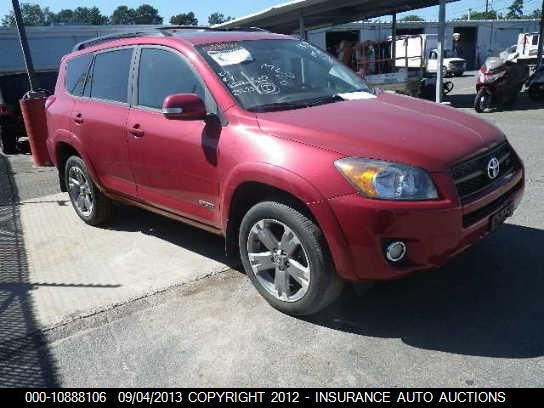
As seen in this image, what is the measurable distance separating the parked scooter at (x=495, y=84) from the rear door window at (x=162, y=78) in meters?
10.2

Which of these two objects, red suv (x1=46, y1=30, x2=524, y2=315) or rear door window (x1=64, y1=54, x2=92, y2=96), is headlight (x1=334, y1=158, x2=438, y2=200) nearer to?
red suv (x1=46, y1=30, x2=524, y2=315)

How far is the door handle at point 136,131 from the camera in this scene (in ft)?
12.9

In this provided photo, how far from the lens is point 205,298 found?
3574 millimetres

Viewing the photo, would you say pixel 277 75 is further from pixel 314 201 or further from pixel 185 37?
pixel 314 201

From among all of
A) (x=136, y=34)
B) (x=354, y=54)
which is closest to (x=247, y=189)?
(x=136, y=34)

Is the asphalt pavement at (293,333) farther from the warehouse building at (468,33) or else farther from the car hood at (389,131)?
the warehouse building at (468,33)

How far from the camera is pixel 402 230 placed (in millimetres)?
2596

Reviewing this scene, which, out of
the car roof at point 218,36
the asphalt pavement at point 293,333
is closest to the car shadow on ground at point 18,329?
the asphalt pavement at point 293,333

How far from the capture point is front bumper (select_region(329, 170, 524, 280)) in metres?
2.58

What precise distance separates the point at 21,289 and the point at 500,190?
3687mm

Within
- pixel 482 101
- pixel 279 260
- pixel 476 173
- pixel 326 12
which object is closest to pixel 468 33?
pixel 326 12

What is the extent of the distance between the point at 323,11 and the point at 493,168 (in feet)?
52.6

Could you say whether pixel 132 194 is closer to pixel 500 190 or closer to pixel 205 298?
pixel 205 298
